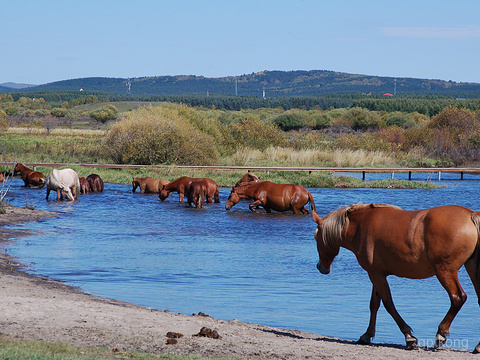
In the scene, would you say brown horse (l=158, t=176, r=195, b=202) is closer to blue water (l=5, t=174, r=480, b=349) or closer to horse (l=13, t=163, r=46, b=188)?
blue water (l=5, t=174, r=480, b=349)

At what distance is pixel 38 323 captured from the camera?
21.2 ft

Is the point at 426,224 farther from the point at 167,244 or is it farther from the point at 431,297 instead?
the point at 167,244

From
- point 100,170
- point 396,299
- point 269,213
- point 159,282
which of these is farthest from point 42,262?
point 100,170

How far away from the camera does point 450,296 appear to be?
19.9ft

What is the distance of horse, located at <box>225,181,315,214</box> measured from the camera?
62.2 feet

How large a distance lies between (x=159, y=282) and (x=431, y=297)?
165 inches

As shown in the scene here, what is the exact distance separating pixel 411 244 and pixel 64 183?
1681 centimetres

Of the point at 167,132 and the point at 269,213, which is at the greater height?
the point at 167,132

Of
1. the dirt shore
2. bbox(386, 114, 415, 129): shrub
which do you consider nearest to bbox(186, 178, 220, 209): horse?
the dirt shore

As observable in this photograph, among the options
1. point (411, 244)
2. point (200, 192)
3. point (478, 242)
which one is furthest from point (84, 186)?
point (478, 242)

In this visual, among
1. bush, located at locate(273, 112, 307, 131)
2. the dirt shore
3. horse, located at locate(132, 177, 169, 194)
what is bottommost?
horse, located at locate(132, 177, 169, 194)

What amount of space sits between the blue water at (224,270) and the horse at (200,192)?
37 centimetres

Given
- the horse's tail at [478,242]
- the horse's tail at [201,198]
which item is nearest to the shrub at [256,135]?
the horse's tail at [201,198]

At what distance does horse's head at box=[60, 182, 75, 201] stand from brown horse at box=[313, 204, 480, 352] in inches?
624
